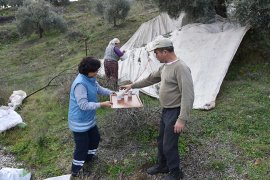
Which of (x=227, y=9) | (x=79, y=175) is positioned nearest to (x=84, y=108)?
(x=79, y=175)

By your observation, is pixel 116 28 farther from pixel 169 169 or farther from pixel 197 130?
pixel 169 169

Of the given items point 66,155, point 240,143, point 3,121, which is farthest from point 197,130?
point 3,121

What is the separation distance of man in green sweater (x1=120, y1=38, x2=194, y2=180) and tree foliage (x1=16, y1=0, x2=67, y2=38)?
15387mm

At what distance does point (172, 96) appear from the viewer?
12.3 ft

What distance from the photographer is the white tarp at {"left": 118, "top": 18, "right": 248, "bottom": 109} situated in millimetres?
7078

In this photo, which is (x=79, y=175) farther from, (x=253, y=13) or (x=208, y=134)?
(x=253, y=13)

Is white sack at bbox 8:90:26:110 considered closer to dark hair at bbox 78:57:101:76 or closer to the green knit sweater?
dark hair at bbox 78:57:101:76

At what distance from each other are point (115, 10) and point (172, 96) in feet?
44.2

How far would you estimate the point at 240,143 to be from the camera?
16.8 ft

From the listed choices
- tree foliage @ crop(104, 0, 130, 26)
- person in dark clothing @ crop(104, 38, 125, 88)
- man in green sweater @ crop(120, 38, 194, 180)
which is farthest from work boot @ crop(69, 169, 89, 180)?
tree foliage @ crop(104, 0, 130, 26)

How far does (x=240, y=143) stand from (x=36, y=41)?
14963 millimetres

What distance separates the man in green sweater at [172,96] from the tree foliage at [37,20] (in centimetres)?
1539

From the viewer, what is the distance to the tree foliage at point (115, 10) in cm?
1656

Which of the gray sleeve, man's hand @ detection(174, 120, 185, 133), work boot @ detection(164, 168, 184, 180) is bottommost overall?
work boot @ detection(164, 168, 184, 180)
